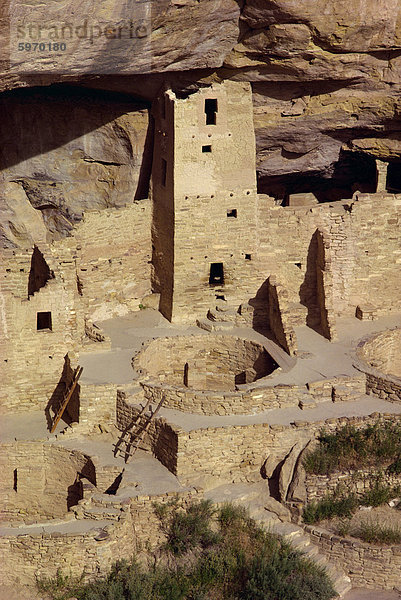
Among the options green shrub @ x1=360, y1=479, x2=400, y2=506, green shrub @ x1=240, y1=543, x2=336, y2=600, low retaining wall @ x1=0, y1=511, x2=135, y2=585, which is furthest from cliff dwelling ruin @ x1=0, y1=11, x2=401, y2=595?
green shrub @ x1=360, y1=479, x2=400, y2=506

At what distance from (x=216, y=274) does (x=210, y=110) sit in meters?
4.50

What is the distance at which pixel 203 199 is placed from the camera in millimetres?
35906

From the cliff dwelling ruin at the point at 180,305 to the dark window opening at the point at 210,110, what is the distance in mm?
64

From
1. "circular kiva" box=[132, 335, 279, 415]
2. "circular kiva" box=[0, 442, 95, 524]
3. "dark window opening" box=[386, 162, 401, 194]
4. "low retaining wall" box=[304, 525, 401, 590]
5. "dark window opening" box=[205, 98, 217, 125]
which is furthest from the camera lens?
"dark window opening" box=[386, 162, 401, 194]

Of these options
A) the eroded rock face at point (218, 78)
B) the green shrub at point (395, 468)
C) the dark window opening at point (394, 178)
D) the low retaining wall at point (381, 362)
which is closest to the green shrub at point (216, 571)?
the green shrub at point (395, 468)

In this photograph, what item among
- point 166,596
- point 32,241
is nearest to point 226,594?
point 166,596

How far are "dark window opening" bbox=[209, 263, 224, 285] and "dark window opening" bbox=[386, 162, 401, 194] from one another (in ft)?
19.7

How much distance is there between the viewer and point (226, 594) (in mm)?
29719

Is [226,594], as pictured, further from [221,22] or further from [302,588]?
[221,22]

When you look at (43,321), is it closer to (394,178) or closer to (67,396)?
(67,396)

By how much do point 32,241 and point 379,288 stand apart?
9666 mm

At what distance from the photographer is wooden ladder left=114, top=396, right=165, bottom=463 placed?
32.5 meters

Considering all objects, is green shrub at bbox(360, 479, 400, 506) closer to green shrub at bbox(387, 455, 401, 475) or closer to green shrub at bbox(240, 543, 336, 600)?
green shrub at bbox(387, 455, 401, 475)

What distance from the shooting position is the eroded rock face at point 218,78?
32.1 metres
